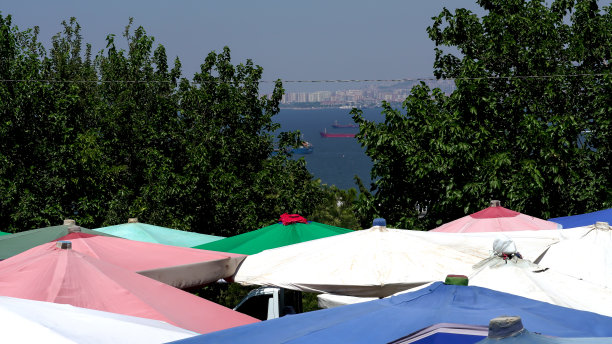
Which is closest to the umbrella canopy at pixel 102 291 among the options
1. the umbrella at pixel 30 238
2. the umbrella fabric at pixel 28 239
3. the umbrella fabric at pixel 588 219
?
the umbrella at pixel 30 238

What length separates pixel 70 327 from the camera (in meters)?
4.31

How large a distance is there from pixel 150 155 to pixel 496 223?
49.0 ft

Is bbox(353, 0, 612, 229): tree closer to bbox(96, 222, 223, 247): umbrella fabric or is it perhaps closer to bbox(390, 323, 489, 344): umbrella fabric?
bbox(96, 222, 223, 247): umbrella fabric

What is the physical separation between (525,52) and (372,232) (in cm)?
1240

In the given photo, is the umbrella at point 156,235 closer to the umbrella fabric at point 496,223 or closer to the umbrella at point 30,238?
the umbrella at point 30,238

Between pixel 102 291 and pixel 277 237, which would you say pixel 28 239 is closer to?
pixel 277 237

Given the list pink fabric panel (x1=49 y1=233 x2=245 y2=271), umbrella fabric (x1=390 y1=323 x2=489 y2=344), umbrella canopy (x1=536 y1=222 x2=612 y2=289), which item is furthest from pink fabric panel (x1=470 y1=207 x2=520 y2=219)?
umbrella fabric (x1=390 y1=323 x2=489 y2=344)

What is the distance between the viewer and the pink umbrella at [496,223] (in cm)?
1150

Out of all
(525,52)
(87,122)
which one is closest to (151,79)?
(87,122)

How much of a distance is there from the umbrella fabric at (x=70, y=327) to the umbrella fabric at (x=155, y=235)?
8.41m

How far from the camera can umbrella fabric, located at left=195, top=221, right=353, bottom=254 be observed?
1155cm

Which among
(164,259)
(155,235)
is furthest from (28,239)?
(155,235)

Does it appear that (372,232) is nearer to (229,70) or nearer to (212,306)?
(212,306)

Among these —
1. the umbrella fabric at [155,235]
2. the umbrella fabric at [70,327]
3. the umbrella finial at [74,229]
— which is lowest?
the umbrella fabric at [155,235]
